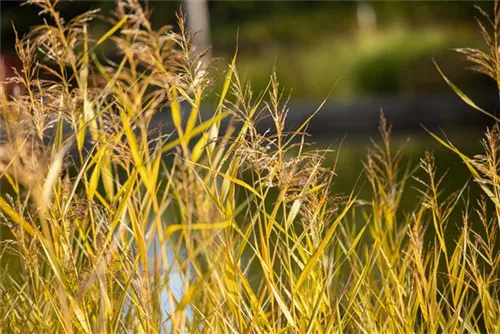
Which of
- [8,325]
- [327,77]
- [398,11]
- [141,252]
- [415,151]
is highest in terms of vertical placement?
[141,252]

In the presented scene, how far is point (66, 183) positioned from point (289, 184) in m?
0.32

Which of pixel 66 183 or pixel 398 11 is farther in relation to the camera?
pixel 398 11

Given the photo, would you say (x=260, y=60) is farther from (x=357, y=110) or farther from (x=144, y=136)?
(x=144, y=136)

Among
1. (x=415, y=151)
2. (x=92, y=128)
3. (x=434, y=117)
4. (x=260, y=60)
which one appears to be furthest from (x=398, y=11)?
(x=92, y=128)

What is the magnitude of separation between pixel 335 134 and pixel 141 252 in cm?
933

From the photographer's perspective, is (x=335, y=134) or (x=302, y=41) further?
(x=302, y=41)

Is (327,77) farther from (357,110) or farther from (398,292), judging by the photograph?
(398,292)

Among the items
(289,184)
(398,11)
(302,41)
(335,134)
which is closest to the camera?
(289,184)

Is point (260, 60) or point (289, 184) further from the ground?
point (289, 184)

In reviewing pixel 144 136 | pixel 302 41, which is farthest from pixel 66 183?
pixel 302 41

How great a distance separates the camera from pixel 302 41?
21.1 metres

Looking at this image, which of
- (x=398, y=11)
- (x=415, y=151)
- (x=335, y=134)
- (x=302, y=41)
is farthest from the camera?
(x=398, y=11)

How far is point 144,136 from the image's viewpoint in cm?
153

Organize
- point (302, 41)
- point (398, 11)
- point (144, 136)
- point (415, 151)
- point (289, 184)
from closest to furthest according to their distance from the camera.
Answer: point (289, 184) < point (144, 136) < point (415, 151) < point (302, 41) < point (398, 11)
